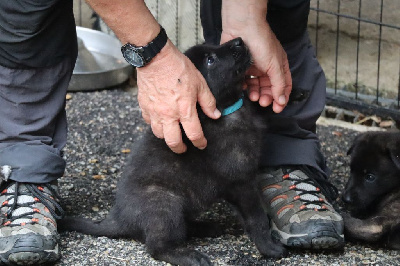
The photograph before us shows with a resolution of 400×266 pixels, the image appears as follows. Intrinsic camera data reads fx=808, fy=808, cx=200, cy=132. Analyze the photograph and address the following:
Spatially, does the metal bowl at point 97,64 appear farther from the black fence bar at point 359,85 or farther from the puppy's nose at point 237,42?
the puppy's nose at point 237,42

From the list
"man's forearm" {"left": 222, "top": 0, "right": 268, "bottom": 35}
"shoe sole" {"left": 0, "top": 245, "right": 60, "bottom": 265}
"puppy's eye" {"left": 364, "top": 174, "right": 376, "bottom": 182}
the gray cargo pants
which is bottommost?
"puppy's eye" {"left": 364, "top": 174, "right": 376, "bottom": 182}

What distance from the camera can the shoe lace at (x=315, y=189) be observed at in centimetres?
364

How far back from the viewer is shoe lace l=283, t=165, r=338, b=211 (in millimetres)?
3643

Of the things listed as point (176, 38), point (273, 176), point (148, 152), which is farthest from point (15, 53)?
point (176, 38)

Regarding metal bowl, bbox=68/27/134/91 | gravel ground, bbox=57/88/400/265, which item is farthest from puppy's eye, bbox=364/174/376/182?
metal bowl, bbox=68/27/134/91

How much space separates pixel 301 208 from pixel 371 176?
64 cm

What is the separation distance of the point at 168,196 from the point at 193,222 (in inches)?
12.3

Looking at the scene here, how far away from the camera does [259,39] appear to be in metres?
3.42

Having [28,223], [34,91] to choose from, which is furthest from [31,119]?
[28,223]

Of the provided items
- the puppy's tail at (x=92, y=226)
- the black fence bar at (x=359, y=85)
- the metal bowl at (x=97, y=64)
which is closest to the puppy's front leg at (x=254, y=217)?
the puppy's tail at (x=92, y=226)

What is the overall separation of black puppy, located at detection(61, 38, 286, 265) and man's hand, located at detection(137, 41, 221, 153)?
0.19 metres

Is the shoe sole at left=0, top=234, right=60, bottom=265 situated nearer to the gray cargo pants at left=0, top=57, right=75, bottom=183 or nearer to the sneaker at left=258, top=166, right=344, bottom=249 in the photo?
the gray cargo pants at left=0, top=57, right=75, bottom=183

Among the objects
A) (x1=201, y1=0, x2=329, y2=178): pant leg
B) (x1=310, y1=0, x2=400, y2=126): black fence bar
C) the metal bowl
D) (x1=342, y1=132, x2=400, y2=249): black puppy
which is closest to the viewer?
(x1=201, y1=0, x2=329, y2=178): pant leg

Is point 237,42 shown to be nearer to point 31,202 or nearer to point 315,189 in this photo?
point 315,189
